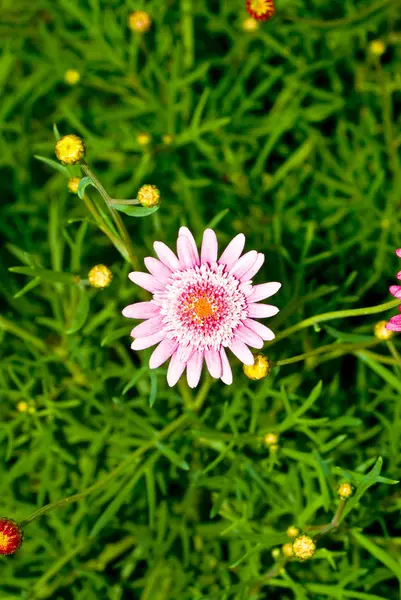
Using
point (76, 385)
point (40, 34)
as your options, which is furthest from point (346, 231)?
point (40, 34)

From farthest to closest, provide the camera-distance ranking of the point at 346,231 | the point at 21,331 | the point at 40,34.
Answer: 1. the point at 40,34
2. the point at 346,231
3. the point at 21,331

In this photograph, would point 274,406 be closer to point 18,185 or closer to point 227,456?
point 227,456

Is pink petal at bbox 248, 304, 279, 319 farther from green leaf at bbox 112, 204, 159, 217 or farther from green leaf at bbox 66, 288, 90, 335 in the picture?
green leaf at bbox 66, 288, 90, 335

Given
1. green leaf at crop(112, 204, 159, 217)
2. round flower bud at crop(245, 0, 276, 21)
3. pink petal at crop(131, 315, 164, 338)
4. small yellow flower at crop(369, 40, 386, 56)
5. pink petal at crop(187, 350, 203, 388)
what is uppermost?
small yellow flower at crop(369, 40, 386, 56)

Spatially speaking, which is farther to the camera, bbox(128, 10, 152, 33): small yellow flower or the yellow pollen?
bbox(128, 10, 152, 33): small yellow flower

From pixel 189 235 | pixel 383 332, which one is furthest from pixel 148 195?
pixel 383 332

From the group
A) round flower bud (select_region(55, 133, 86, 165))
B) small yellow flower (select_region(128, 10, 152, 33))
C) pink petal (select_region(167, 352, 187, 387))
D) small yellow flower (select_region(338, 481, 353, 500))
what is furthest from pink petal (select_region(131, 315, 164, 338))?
small yellow flower (select_region(128, 10, 152, 33))

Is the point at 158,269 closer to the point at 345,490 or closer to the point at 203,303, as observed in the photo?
the point at 203,303

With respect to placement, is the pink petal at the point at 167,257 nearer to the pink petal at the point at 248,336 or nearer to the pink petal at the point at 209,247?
the pink petal at the point at 209,247
